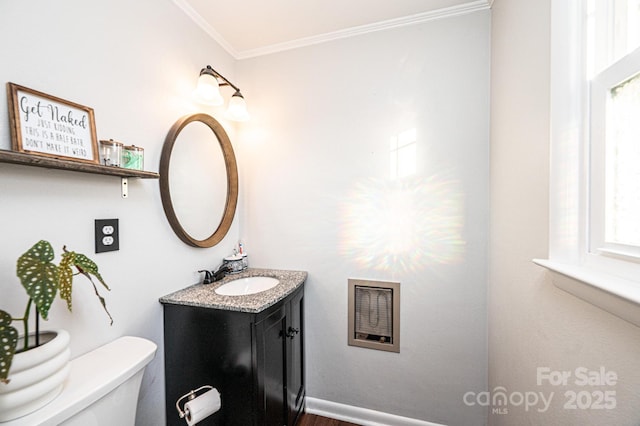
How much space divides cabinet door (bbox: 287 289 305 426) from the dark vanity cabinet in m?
0.06

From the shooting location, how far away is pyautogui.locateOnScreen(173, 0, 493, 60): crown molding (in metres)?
1.40

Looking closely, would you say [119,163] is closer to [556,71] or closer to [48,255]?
[48,255]

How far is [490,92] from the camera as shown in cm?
140

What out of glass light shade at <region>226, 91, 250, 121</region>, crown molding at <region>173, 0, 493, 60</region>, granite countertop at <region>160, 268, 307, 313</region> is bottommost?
granite countertop at <region>160, 268, 307, 313</region>

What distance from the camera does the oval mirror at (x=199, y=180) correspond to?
1.31 m

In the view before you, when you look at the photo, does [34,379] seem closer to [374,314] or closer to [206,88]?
[206,88]

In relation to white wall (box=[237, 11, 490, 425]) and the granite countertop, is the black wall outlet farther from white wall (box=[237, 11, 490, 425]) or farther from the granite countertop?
white wall (box=[237, 11, 490, 425])

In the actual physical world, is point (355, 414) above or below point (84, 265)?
below

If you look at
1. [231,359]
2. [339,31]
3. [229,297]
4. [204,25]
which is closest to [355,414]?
[231,359]

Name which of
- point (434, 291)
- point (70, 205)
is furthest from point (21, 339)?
point (434, 291)

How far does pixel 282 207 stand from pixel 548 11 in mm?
1550

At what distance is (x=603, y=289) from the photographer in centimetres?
55

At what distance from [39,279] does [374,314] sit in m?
1.52

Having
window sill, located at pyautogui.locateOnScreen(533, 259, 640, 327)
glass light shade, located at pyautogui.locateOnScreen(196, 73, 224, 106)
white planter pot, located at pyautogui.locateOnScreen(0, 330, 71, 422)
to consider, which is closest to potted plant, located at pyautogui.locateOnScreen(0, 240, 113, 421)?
white planter pot, located at pyautogui.locateOnScreen(0, 330, 71, 422)
